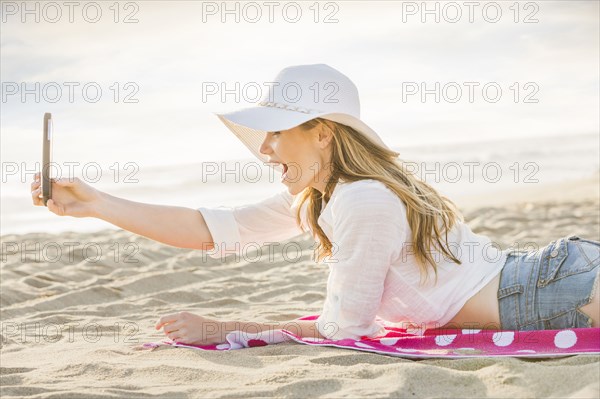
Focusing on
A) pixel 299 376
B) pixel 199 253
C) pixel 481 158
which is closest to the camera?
pixel 299 376

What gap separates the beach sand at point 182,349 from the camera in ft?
7.46

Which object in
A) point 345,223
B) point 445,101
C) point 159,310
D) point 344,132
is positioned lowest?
point 159,310

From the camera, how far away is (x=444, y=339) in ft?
9.21

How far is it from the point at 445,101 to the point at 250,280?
21.0 metres

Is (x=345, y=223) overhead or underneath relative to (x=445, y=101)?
underneath

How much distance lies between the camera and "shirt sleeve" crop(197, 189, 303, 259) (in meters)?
3.24

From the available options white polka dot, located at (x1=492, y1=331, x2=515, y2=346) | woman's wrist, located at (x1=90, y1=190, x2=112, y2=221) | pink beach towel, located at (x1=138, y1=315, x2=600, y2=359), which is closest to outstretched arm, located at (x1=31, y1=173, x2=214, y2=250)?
woman's wrist, located at (x1=90, y1=190, x2=112, y2=221)

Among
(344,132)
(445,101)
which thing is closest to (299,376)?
(344,132)

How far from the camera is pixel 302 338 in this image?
2.97 m

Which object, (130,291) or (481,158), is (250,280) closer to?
(130,291)

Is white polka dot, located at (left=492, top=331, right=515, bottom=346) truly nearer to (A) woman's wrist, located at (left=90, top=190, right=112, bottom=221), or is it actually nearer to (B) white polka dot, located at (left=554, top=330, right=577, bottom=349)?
(B) white polka dot, located at (left=554, top=330, right=577, bottom=349)

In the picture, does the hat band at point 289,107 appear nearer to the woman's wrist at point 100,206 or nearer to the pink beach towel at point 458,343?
the woman's wrist at point 100,206

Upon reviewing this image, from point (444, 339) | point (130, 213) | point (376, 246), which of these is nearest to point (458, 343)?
point (444, 339)

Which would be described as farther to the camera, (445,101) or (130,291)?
(445,101)
